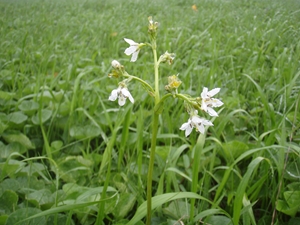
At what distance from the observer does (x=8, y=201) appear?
48.9 inches

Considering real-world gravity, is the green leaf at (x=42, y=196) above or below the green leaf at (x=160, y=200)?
below

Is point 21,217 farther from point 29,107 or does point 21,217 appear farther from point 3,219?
point 29,107

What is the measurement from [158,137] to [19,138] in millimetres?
864

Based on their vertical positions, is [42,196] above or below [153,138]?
below

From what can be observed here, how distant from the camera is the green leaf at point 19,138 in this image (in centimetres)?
174

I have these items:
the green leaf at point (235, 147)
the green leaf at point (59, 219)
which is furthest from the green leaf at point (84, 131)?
the green leaf at point (235, 147)

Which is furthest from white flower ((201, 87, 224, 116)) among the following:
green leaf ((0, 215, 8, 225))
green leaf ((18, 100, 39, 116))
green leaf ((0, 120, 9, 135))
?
green leaf ((18, 100, 39, 116))

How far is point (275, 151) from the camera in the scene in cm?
146

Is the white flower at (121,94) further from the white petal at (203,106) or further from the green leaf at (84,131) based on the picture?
the green leaf at (84,131)

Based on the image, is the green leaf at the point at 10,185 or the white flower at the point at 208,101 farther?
the green leaf at the point at 10,185

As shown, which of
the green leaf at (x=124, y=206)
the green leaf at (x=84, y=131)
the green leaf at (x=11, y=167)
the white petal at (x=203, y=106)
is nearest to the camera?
the white petal at (x=203, y=106)

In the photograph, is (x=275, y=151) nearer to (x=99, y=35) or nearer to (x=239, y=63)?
(x=239, y=63)

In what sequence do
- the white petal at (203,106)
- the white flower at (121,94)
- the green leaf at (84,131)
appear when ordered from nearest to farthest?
the white petal at (203,106)
the white flower at (121,94)
the green leaf at (84,131)

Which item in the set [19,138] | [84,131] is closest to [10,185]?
[19,138]
